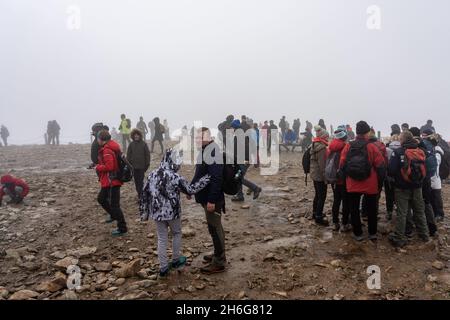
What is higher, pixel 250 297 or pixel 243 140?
pixel 243 140

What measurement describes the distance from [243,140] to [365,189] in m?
4.56

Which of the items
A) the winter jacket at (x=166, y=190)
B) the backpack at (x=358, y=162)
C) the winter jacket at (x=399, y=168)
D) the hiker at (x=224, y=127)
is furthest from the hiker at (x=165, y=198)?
the hiker at (x=224, y=127)

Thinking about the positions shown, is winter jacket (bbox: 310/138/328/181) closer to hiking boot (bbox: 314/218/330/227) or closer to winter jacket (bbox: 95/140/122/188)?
hiking boot (bbox: 314/218/330/227)

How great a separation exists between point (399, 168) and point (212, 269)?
3937 millimetres

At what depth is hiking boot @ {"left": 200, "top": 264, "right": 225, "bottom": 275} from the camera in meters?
5.69

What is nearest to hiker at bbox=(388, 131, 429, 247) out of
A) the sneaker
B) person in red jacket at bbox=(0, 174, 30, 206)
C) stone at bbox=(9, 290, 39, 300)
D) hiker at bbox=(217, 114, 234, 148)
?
the sneaker

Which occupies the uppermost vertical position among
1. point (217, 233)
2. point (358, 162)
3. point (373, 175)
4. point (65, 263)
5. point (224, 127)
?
point (224, 127)

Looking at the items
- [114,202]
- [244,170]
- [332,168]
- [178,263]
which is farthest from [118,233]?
[332,168]

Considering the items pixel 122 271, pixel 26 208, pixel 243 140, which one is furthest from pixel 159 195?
pixel 26 208

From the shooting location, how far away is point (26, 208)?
Result: 386 inches

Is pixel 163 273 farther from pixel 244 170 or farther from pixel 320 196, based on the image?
pixel 244 170

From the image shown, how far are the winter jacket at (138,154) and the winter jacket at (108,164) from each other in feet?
6.18

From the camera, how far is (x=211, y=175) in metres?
5.48
